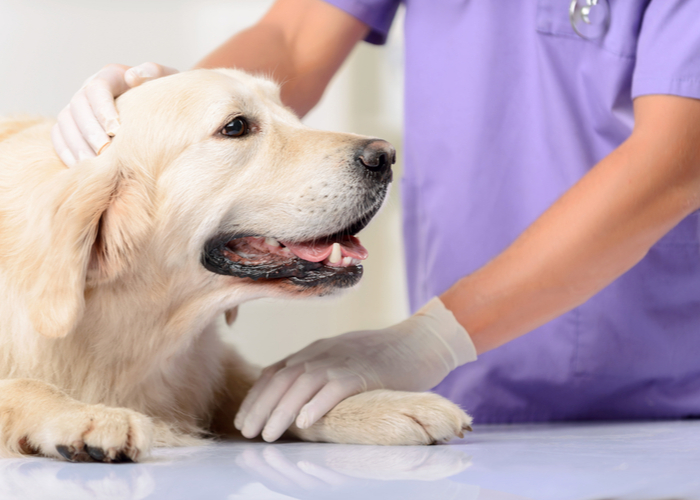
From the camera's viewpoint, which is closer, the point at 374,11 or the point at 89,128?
the point at 89,128

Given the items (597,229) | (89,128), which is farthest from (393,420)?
(89,128)

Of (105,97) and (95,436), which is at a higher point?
(105,97)

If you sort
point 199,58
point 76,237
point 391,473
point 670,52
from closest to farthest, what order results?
point 391,473
point 76,237
point 670,52
point 199,58

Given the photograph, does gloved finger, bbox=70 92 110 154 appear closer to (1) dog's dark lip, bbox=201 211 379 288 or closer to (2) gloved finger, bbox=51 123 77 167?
(2) gloved finger, bbox=51 123 77 167

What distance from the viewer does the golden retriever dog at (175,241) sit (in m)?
1.06

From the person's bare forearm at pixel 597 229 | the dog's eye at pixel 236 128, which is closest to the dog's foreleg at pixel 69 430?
the dog's eye at pixel 236 128

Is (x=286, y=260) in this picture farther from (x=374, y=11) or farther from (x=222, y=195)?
(x=374, y=11)

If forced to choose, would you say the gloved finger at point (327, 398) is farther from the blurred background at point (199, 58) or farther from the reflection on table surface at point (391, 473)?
the blurred background at point (199, 58)

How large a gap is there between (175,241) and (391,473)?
565mm

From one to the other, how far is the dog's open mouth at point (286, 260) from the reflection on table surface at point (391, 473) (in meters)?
0.28

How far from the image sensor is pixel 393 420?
1.05 m

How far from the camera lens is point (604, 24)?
145 cm

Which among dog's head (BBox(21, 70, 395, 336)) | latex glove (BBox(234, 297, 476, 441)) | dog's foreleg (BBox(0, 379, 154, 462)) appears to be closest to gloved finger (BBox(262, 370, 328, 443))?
latex glove (BBox(234, 297, 476, 441))

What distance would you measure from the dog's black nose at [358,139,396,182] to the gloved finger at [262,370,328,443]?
371mm
